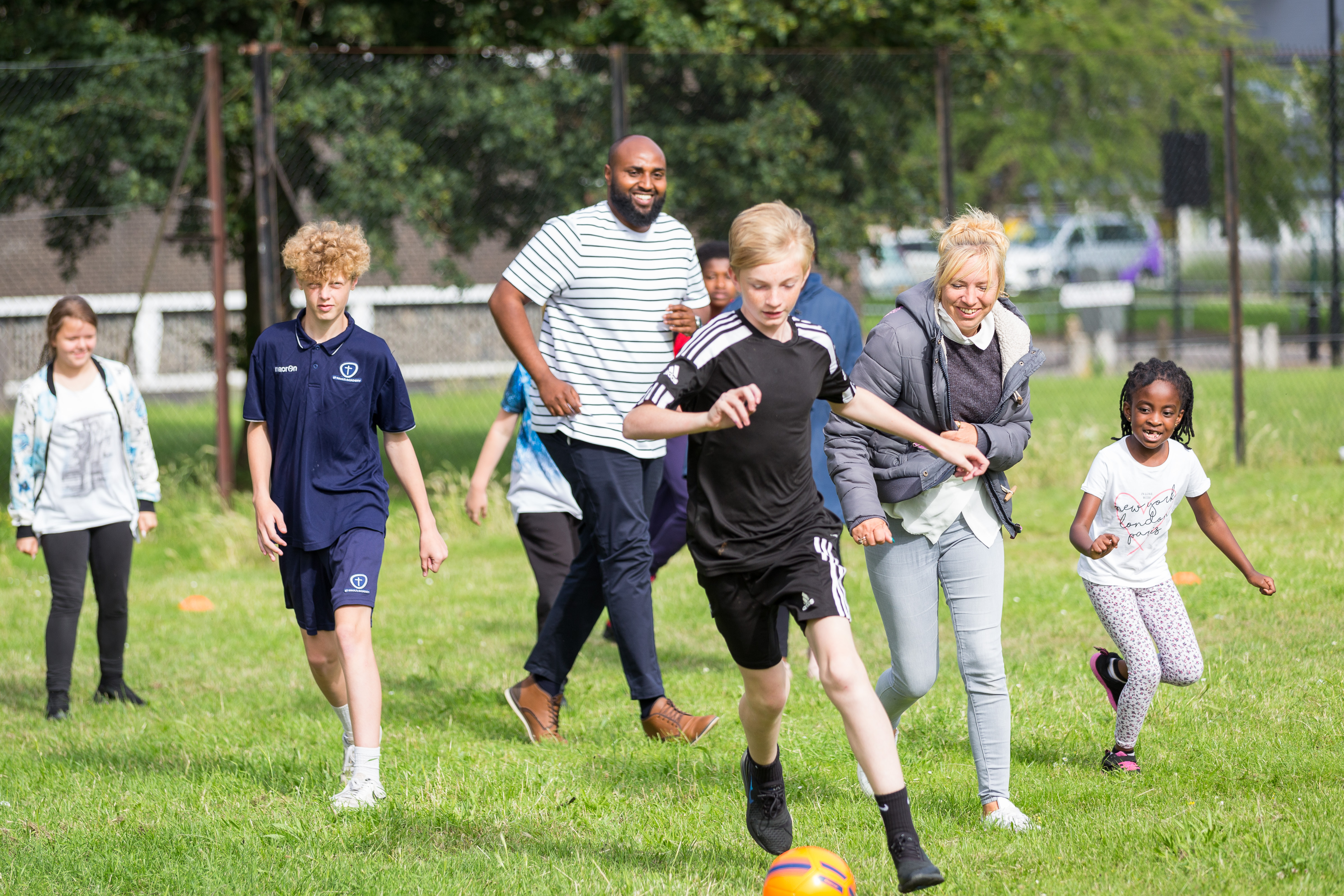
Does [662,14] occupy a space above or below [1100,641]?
above

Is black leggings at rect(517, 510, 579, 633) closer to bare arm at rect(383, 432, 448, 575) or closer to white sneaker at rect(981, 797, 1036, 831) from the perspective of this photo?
bare arm at rect(383, 432, 448, 575)

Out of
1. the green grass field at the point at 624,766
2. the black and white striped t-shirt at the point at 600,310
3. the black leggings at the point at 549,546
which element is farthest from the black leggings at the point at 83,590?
the black and white striped t-shirt at the point at 600,310

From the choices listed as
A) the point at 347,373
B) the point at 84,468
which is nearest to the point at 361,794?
the point at 347,373

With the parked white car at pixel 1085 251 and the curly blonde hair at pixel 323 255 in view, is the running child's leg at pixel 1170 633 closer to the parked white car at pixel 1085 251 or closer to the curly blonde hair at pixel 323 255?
the curly blonde hair at pixel 323 255

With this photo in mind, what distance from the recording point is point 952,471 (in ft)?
13.9

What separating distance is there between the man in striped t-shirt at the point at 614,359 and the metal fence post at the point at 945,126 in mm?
6260

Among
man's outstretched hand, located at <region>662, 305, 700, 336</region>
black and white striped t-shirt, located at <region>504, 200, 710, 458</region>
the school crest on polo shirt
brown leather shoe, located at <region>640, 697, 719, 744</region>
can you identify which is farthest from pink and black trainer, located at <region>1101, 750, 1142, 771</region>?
the school crest on polo shirt

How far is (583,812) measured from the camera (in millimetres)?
4578

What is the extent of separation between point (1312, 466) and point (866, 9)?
5.51 meters

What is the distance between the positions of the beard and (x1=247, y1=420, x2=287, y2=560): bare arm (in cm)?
161

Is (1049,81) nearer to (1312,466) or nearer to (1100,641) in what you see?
(1312,466)

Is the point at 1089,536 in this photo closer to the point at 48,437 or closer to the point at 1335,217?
the point at 48,437

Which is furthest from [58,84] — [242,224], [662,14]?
[662,14]

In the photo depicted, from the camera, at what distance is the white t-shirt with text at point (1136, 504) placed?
478 centimetres
